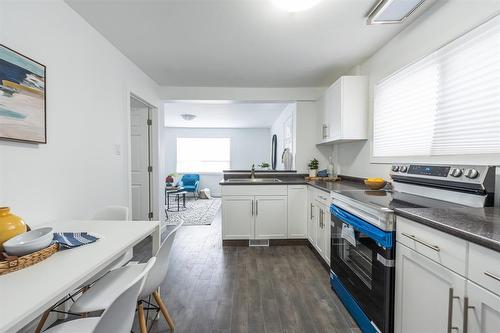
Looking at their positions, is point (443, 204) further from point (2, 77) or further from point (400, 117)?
point (2, 77)

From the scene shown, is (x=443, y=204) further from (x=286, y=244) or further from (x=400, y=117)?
(x=286, y=244)

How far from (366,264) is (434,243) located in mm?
611

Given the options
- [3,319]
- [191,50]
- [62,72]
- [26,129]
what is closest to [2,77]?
[26,129]

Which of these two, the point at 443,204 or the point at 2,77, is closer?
the point at 2,77

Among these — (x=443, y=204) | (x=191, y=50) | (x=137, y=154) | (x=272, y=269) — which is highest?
(x=191, y=50)

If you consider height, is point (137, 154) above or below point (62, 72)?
below

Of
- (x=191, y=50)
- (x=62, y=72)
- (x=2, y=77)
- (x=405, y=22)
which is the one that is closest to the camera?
(x=2, y=77)

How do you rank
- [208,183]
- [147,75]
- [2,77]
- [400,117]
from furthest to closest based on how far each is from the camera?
[208,183]
[147,75]
[400,117]
[2,77]

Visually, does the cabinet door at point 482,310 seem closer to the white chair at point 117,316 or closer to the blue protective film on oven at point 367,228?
the blue protective film on oven at point 367,228

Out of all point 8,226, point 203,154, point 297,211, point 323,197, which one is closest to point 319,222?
point 323,197

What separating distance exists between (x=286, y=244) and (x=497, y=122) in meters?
2.58

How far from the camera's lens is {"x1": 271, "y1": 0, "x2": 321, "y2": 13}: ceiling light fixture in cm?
159

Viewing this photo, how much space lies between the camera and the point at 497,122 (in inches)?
52.2

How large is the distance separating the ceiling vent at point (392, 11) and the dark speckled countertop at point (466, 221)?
1.47m
